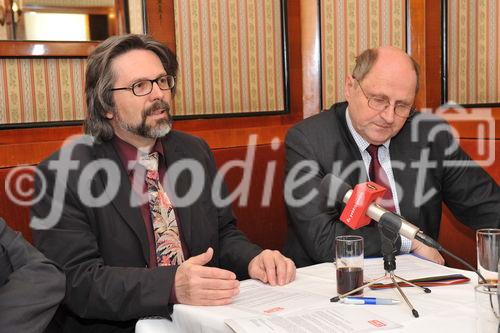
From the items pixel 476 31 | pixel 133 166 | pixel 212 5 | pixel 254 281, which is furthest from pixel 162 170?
pixel 476 31

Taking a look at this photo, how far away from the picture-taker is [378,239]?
2.04m

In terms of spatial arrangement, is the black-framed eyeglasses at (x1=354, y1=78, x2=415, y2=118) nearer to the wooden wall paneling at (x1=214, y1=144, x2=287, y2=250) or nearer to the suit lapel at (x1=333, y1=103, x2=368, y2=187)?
the suit lapel at (x1=333, y1=103, x2=368, y2=187)

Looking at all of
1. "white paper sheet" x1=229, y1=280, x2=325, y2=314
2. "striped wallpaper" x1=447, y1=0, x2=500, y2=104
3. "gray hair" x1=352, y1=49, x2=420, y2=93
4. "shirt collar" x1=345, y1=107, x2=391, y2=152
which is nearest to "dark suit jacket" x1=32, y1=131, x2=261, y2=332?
"white paper sheet" x1=229, y1=280, x2=325, y2=314

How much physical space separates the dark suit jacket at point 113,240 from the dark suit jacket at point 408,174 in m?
0.30

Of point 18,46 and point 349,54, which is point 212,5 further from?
point 18,46

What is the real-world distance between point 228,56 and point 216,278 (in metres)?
2.45

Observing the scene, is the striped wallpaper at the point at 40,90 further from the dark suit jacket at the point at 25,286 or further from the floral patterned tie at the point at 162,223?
the dark suit jacket at the point at 25,286

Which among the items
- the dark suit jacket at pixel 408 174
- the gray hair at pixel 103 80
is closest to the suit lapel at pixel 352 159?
the dark suit jacket at pixel 408 174

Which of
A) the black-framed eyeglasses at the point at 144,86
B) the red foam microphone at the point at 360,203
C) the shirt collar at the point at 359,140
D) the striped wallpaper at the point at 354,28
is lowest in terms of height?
the red foam microphone at the point at 360,203

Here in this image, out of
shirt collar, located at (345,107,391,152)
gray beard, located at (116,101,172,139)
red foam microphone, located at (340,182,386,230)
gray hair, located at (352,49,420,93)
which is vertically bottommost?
red foam microphone, located at (340,182,386,230)

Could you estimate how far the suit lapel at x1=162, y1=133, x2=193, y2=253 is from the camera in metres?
2.16

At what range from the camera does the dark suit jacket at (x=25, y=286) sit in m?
1.42

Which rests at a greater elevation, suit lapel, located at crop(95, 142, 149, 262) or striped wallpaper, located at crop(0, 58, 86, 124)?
striped wallpaper, located at crop(0, 58, 86, 124)

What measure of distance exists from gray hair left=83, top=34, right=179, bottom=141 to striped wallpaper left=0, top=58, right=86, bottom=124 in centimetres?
116
